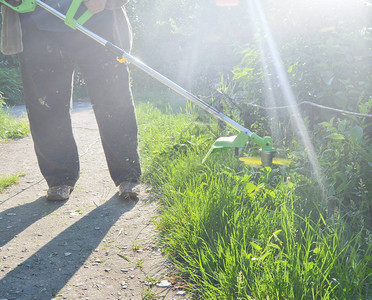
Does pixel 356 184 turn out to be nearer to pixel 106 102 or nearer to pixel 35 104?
pixel 106 102

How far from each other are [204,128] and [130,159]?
1.05 metres

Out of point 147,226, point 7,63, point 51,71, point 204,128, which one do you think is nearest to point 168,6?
point 7,63

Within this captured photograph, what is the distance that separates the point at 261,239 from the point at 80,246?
3.54 feet

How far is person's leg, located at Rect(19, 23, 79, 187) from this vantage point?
2.76 meters

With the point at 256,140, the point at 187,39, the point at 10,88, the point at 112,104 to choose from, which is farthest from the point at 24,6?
the point at 10,88

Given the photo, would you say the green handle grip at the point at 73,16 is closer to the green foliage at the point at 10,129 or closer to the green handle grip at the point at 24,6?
the green handle grip at the point at 24,6

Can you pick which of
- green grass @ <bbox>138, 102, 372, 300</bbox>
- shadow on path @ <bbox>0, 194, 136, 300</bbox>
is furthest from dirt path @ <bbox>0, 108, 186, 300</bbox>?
green grass @ <bbox>138, 102, 372, 300</bbox>

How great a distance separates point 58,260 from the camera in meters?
2.12

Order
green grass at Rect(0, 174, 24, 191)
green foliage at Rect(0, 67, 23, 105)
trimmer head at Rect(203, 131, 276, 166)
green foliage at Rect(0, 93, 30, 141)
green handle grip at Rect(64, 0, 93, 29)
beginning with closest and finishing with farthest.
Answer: trimmer head at Rect(203, 131, 276, 166)
green handle grip at Rect(64, 0, 93, 29)
green grass at Rect(0, 174, 24, 191)
green foliage at Rect(0, 93, 30, 141)
green foliage at Rect(0, 67, 23, 105)

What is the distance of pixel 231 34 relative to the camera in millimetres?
6730

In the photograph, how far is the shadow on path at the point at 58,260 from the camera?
186 cm

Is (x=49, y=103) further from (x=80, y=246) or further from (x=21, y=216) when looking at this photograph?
(x=80, y=246)

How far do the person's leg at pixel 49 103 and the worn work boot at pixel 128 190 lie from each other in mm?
412

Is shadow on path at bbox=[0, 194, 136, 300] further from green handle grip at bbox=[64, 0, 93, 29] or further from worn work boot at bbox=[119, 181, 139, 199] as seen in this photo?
green handle grip at bbox=[64, 0, 93, 29]
